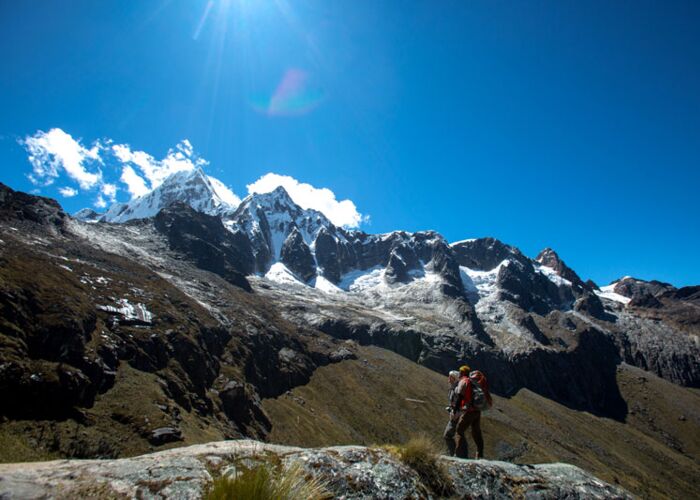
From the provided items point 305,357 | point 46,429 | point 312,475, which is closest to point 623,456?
point 305,357

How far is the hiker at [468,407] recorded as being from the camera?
11736 millimetres

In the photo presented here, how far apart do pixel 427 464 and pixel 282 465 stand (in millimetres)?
2846

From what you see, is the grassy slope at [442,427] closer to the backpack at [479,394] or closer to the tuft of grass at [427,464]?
the backpack at [479,394]

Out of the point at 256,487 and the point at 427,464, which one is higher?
the point at 256,487

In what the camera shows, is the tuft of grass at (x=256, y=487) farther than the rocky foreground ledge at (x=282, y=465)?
No

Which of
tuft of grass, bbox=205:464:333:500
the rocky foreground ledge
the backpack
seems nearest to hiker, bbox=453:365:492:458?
the backpack

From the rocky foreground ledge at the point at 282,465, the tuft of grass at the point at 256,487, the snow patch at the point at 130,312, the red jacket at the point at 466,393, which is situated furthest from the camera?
the snow patch at the point at 130,312

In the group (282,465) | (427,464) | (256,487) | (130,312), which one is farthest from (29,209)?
(256,487)

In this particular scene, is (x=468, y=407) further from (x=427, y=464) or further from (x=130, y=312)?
(x=130, y=312)

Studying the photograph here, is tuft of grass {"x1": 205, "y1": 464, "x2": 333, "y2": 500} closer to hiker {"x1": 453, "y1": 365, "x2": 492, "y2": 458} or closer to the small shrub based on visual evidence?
the small shrub

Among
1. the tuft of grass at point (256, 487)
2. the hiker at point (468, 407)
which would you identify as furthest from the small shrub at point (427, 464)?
the hiker at point (468, 407)

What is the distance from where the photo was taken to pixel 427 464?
754 centimetres

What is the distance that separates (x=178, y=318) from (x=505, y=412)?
135 metres

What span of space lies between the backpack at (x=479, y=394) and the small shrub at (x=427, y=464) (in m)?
4.77
